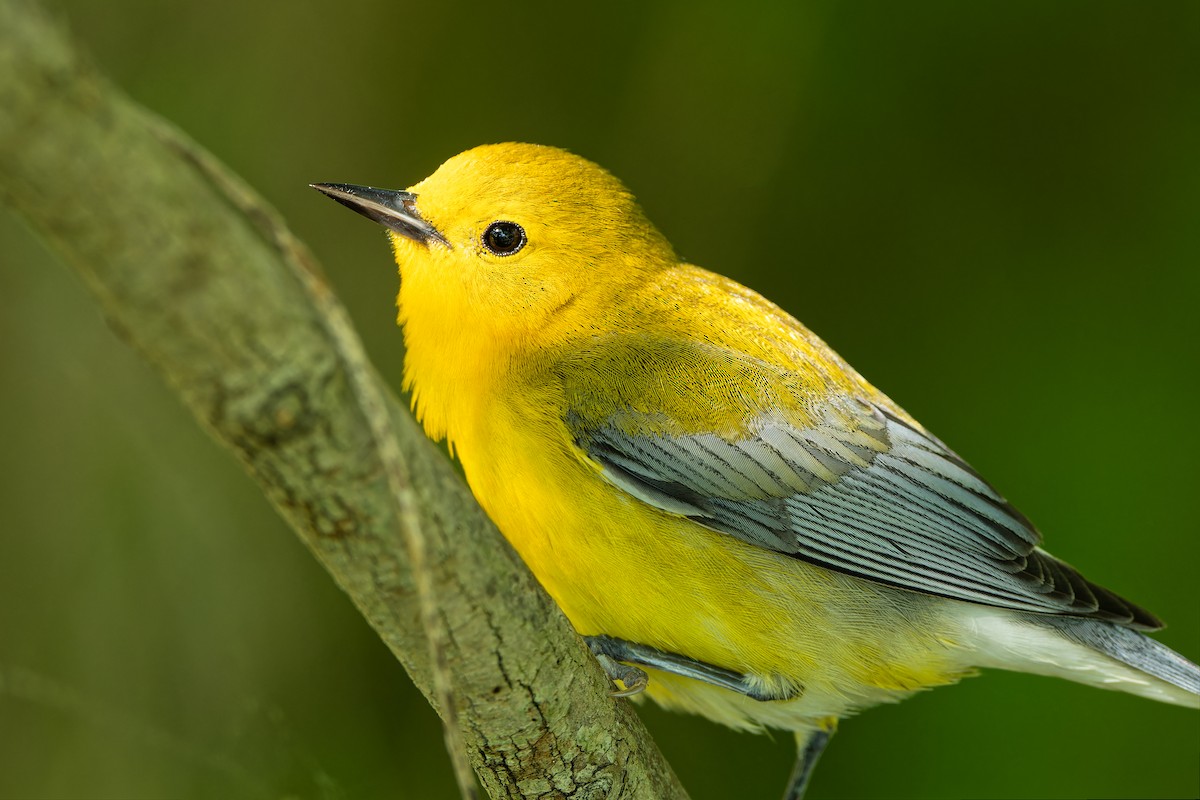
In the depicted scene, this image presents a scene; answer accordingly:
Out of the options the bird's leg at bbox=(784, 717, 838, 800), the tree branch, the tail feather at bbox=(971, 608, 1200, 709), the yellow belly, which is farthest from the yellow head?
→ the bird's leg at bbox=(784, 717, 838, 800)

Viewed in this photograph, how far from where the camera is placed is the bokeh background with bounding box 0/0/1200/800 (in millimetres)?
4852

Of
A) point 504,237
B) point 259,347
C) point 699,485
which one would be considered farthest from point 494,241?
point 259,347

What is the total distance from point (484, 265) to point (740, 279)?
7.05 ft

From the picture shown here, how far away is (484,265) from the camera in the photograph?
3.70 m

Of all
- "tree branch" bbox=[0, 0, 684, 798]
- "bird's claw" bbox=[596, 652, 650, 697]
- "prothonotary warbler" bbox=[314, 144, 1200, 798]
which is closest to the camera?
"tree branch" bbox=[0, 0, 684, 798]

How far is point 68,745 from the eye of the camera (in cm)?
475

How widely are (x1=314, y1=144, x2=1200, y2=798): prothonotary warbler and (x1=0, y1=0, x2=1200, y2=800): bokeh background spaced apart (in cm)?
129

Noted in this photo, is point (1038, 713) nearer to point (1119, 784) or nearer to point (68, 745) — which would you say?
point (1119, 784)

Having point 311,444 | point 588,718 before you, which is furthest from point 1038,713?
point 311,444

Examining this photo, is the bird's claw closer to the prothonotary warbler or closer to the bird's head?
the prothonotary warbler

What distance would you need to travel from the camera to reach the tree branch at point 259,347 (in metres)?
1.59

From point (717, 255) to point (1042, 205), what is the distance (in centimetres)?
148

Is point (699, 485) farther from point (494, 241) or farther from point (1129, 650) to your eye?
point (1129, 650)

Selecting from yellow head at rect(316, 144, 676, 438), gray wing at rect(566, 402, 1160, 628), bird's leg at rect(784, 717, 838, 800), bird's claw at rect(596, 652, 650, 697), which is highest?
yellow head at rect(316, 144, 676, 438)
